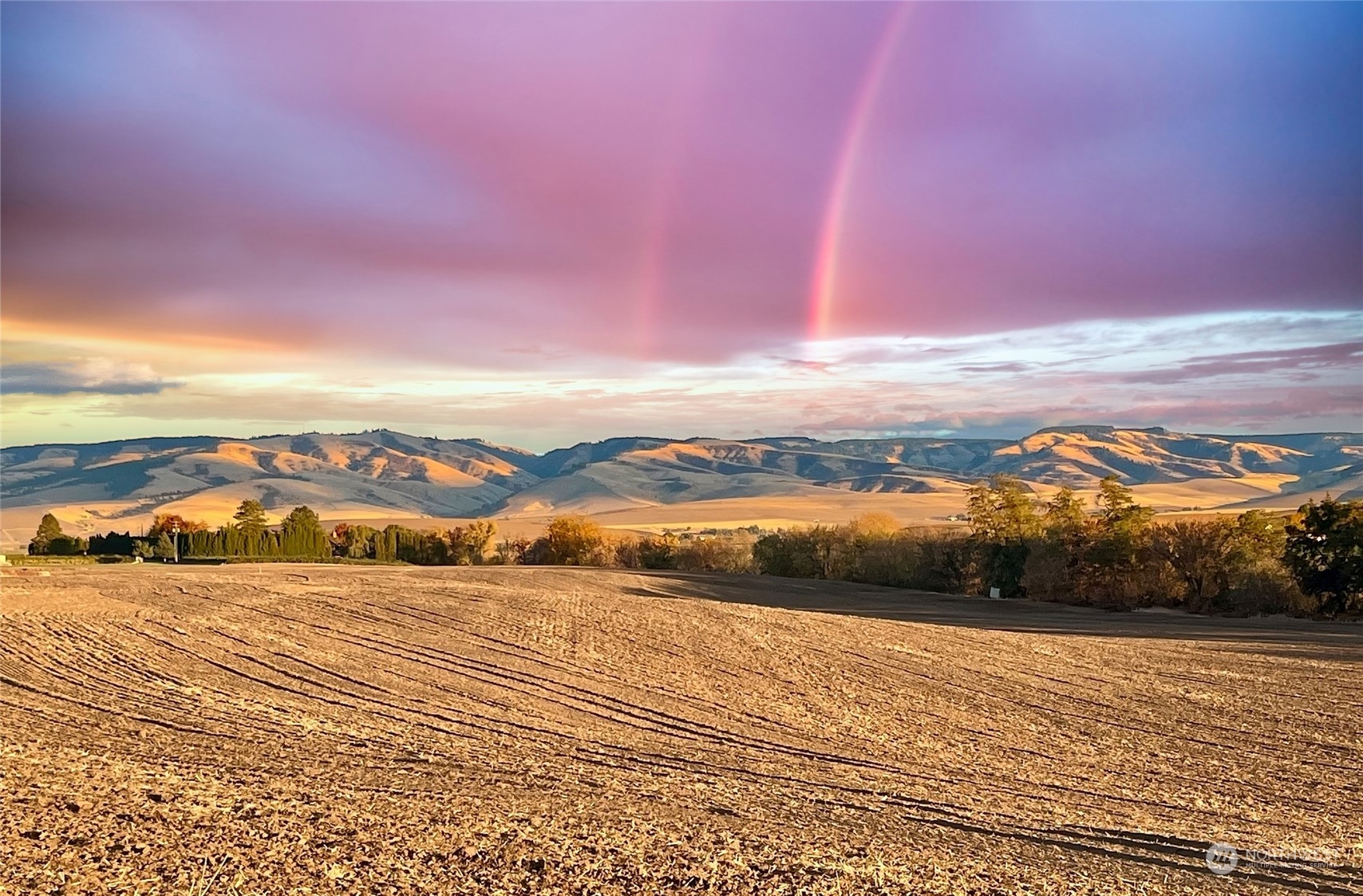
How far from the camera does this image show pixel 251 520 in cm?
10281

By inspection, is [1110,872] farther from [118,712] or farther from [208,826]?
[118,712]

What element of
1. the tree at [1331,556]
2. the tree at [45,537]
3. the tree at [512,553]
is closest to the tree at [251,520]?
the tree at [45,537]

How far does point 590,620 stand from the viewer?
135 ft

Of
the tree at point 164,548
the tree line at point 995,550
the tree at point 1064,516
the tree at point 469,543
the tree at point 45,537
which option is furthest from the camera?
the tree at point 469,543

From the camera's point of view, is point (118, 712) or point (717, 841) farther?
point (118, 712)

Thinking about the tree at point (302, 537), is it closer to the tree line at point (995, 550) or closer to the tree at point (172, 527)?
the tree line at point (995, 550)

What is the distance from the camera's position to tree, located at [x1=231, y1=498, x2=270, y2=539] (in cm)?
9806

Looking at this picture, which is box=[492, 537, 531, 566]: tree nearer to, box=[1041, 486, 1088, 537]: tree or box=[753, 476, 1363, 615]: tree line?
box=[753, 476, 1363, 615]: tree line

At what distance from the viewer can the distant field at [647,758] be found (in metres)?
11.7

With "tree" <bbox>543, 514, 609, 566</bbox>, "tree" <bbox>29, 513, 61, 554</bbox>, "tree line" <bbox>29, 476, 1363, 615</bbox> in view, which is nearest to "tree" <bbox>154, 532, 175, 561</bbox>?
"tree line" <bbox>29, 476, 1363, 615</bbox>

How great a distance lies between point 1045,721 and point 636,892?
1579 centimetres

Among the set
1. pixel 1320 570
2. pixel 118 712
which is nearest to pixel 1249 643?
pixel 1320 570

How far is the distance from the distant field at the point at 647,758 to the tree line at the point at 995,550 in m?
20.3

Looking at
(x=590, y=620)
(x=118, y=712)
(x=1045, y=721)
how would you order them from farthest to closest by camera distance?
(x=590, y=620) < (x=1045, y=721) < (x=118, y=712)
